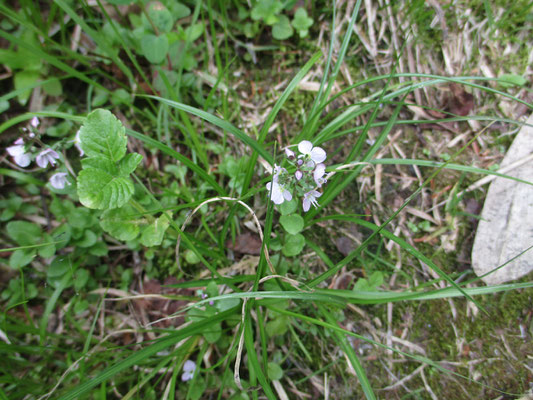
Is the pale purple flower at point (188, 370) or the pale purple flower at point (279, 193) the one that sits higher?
the pale purple flower at point (279, 193)

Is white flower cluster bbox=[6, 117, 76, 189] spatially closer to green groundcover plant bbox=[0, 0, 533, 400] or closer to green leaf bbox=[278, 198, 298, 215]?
green groundcover plant bbox=[0, 0, 533, 400]

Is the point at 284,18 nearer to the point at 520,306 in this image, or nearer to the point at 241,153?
the point at 241,153

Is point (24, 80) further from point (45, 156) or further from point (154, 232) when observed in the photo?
point (154, 232)

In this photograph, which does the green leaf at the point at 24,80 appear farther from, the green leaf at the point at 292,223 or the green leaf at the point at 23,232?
the green leaf at the point at 292,223

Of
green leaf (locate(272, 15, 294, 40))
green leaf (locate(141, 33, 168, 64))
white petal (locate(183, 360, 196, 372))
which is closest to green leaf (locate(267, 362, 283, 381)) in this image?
white petal (locate(183, 360, 196, 372))

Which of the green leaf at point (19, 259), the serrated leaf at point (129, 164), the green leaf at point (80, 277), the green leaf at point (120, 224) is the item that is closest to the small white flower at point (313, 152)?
the serrated leaf at point (129, 164)

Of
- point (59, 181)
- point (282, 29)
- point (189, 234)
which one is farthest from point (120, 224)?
point (282, 29)

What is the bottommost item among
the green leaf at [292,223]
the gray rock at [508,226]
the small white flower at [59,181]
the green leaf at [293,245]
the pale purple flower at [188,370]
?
the pale purple flower at [188,370]
